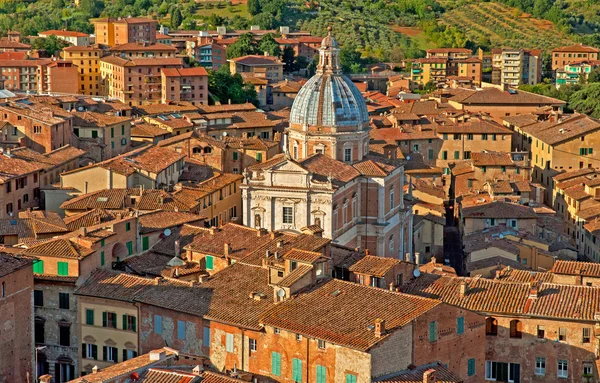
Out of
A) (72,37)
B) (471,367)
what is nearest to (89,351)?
(471,367)

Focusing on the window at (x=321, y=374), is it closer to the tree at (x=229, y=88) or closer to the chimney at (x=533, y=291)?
the chimney at (x=533, y=291)

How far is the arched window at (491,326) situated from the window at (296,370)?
251 inches

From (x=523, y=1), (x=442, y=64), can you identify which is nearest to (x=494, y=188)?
(x=442, y=64)

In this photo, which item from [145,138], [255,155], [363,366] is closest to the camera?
[363,366]

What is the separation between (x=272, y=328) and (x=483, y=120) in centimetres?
5640

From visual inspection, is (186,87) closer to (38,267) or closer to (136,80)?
(136,80)

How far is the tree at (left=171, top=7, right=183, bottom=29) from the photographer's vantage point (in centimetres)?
14888

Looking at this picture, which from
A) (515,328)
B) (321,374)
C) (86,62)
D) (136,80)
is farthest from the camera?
(86,62)

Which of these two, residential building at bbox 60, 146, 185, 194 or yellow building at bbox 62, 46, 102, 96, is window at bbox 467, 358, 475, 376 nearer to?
residential building at bbox 60, 146, 185, 194

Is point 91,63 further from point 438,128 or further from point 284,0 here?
point 284,0

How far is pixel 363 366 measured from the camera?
39.2m

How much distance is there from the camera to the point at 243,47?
415ft

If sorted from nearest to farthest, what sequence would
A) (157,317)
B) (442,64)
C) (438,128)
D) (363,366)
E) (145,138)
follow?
1. (363,366)
2. (157,317)
3. (145,138)
4. (438,128)
5. (442,64)

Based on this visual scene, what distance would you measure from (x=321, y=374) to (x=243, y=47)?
88134 millimetres
